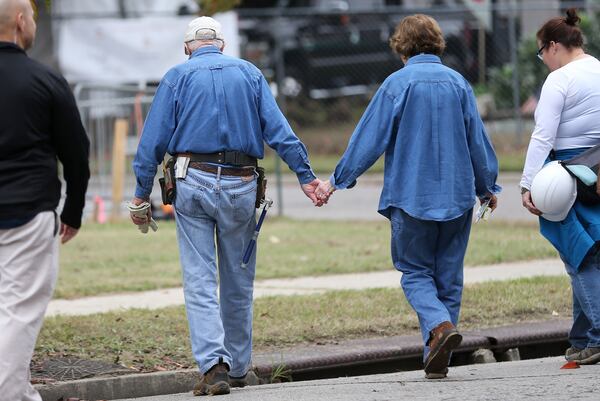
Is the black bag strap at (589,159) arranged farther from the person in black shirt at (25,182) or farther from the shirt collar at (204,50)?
the person in black shirt at (25,182)

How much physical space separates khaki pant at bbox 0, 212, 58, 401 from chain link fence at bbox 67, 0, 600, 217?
14508 millimetres

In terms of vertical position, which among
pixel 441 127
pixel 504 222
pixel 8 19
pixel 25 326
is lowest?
pixel 504 222

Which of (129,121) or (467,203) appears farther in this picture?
(129,121)

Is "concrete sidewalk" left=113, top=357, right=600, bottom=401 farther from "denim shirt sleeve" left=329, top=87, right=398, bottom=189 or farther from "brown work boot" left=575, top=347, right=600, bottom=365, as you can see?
"denim shirt sleeve" left=329, top=87, right=398, bottom=189

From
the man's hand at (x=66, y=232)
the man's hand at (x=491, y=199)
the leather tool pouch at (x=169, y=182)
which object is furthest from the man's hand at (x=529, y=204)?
the man's hand at (x=66, y=232)

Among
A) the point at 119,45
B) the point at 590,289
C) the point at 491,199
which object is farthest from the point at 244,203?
the point at 119,45

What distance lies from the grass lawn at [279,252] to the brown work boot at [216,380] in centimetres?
352

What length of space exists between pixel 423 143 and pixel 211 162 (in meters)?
1.11

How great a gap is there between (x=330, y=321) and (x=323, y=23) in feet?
50.4

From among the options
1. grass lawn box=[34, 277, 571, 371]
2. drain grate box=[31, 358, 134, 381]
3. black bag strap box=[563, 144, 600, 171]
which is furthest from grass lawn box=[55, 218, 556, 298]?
black bag strap box=[563, 144, 600, 171]

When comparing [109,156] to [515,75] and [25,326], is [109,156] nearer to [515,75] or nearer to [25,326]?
[515,75]

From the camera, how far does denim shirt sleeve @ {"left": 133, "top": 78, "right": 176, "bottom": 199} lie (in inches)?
259

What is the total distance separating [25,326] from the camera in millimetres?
5133

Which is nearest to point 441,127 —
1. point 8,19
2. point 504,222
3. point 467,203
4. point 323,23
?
point 467,203
